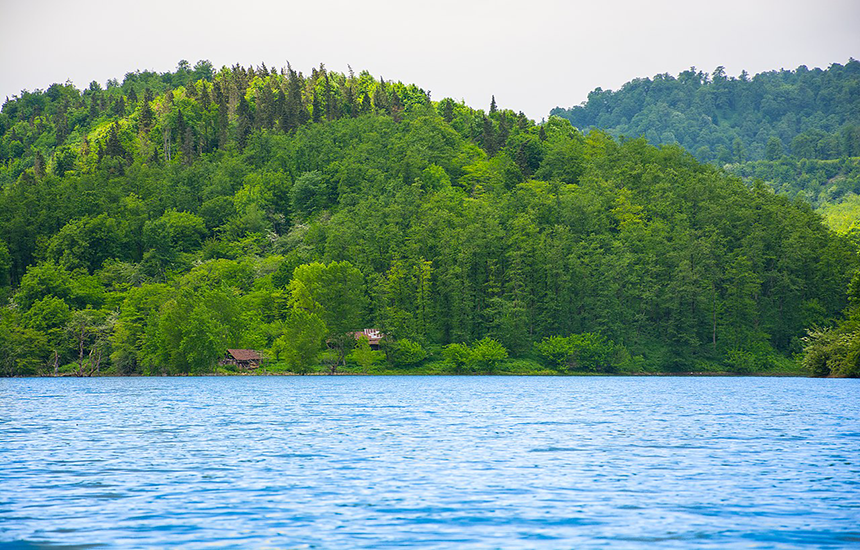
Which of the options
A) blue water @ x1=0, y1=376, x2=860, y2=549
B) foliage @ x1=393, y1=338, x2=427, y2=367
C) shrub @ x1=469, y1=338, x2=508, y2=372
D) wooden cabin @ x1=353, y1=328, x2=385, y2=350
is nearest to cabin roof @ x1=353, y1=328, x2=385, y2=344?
wooden cabin @ x1=353, y1=328, x2=385, y2=350

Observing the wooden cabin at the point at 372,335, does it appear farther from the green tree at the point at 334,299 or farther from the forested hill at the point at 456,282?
the green tree at the point at 334,299

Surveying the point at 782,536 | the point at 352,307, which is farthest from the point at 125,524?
the point at 352,307

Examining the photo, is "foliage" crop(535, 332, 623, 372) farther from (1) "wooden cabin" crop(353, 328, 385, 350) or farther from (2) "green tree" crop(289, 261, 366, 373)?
(2) "green tree" crop(289, 261, 366, 373)

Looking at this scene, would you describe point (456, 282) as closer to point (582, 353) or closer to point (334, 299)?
point (334, 299)

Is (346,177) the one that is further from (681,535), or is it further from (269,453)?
(681,535)

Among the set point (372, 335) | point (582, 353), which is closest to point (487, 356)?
point (582, 353)

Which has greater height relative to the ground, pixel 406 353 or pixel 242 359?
pixel 406 353

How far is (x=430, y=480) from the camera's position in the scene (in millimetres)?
24984

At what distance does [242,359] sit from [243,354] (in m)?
1.46

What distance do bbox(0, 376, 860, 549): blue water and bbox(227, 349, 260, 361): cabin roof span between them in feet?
254

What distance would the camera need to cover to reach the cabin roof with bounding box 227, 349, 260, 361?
126750mm

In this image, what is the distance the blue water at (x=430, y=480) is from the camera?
18.2 m

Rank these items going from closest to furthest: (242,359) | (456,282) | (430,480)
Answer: (430,480) < (242,359) < (456,282)

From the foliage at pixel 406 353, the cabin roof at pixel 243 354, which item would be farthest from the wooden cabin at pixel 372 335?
the cabin roof at pixel 243 354
